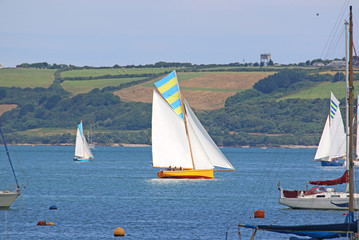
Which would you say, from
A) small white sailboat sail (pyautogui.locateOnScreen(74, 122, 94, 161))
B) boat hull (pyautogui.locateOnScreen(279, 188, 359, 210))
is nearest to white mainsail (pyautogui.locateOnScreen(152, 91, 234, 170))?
boat hull (pyautogui.locateOnScreen(279, 188, 359, 210))

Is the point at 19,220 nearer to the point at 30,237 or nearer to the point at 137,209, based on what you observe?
the point at 30,237

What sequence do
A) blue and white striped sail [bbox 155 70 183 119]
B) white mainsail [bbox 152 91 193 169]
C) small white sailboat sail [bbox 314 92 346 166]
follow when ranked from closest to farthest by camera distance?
white mainsail [bbox 152 91 193 169] < blue and white striped sail [bbox 155 70 183 119] < small white sailboat sail [bbox 314 92 346 166]

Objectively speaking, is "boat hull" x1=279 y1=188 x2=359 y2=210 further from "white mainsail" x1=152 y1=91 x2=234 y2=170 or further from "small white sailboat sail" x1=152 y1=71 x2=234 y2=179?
"white mainsail" x1=152 y1=91 x2=234 y2=170

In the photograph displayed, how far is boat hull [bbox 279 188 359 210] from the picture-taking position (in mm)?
49438

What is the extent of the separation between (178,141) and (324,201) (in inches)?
978

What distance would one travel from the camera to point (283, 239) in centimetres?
3994

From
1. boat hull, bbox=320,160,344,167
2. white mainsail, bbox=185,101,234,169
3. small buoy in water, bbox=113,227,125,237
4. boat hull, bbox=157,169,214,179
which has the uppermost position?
white mainsail, bbox=185,101,234,169

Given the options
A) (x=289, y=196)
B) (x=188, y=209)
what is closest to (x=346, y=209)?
(x=289, y=196)

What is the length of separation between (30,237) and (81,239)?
2684 mm

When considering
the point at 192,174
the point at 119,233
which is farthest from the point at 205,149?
the point at 119,233

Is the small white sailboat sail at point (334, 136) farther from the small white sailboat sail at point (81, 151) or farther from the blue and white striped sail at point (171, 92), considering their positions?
the small white sailboat sail at point (81, 151)

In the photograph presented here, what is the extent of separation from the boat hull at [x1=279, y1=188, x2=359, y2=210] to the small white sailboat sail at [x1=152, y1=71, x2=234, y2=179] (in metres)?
20.0

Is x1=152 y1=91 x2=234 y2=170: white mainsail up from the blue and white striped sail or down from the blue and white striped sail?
down

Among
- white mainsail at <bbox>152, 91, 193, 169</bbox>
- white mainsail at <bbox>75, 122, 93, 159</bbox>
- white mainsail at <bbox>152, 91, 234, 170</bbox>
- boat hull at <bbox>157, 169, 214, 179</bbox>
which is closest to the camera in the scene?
white mainsail at <bbox>152, 91, 234, 170</bbox>
